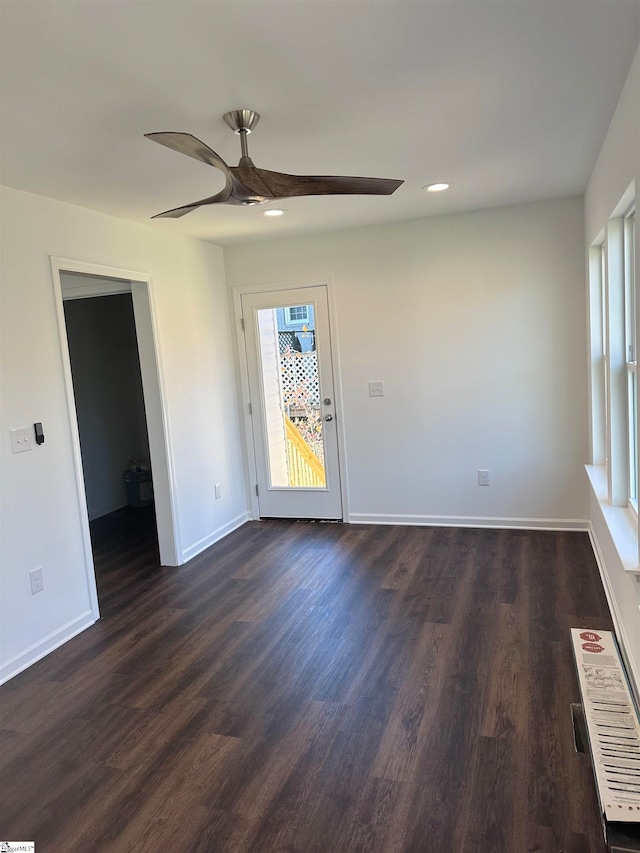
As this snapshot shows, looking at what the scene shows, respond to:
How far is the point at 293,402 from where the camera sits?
497cm

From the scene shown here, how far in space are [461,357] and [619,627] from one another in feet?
7.43

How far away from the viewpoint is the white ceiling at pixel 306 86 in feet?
5.34

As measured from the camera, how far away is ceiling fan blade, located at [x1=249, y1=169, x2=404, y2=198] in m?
2.13

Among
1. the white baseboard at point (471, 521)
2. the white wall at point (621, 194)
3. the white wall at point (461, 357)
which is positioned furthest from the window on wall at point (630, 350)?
the white baseboard at point (471, 521)

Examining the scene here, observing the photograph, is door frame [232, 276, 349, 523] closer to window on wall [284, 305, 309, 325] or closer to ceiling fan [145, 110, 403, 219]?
window on wall [284, 305, 309, 325]

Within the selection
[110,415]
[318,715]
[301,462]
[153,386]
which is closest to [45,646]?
[318,715]

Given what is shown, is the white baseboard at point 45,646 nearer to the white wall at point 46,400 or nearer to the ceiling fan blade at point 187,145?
the white wall at point 46,400

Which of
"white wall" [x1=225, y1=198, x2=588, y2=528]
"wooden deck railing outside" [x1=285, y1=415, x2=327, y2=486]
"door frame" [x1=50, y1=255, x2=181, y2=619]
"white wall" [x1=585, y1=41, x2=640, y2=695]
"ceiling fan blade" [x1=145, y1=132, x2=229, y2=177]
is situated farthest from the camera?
"wooden deck railing outside" [x1=285, y1=415, x2=327, y2=486]

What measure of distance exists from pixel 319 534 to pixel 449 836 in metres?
2.98

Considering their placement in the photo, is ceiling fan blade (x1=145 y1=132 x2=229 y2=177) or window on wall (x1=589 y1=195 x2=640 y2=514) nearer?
ceiling fan blade (x1=145 y1=132 x2=229 y2=177)

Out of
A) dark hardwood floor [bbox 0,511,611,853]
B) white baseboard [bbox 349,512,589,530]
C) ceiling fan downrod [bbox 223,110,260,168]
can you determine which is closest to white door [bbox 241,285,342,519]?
white baseboard [bbox 349,512,589,530]

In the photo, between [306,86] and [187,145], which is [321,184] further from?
[187,145]

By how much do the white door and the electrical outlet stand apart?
232cm

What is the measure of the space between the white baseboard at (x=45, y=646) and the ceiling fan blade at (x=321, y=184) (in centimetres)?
253
